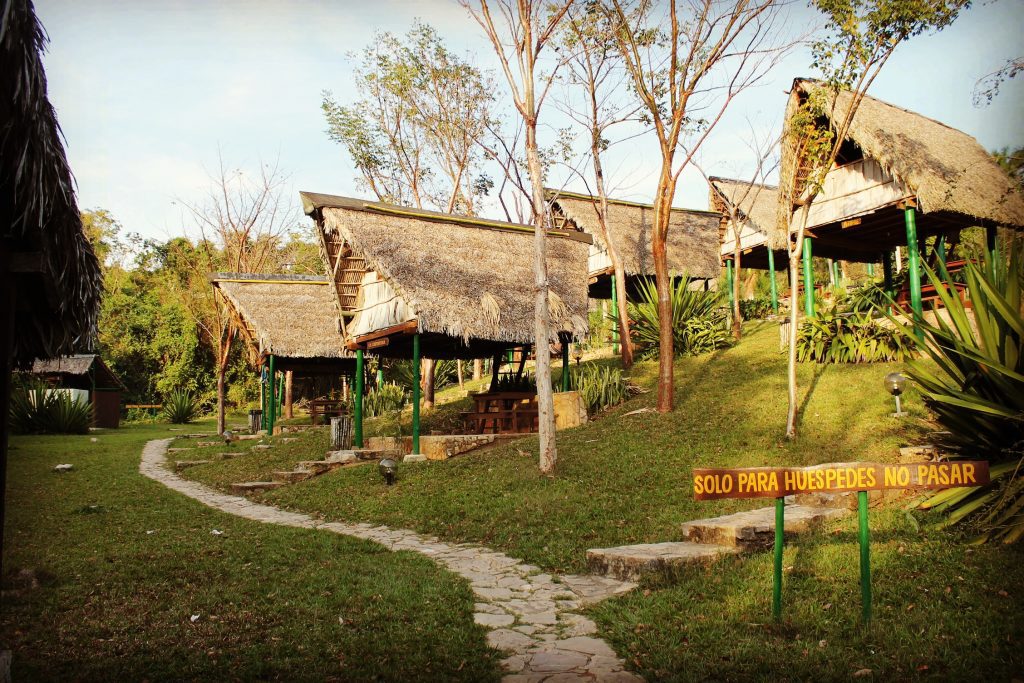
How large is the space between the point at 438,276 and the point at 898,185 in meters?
9.14

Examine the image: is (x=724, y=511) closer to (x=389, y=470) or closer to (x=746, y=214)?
(x=389, y=470)

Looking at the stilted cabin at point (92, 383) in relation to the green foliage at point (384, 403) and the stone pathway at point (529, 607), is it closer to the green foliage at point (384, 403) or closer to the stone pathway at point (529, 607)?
the green foliage at point (384, 403)

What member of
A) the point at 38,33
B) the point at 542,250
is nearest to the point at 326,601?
the point at 38,33

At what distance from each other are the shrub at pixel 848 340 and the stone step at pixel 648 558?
27.1ft

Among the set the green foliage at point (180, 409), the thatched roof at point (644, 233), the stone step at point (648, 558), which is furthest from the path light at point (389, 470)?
the green foliage at point (180, 409)

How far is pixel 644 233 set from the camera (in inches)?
890

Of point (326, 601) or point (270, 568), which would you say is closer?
point (326, 601)

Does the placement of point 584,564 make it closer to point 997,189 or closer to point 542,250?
point 542,250

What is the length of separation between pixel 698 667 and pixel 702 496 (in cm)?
90

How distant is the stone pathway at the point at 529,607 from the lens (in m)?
3.79

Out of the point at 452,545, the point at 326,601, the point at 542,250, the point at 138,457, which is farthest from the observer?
the point at 138,457

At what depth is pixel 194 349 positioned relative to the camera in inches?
1252

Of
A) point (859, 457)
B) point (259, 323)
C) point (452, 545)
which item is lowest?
point (452, 545)

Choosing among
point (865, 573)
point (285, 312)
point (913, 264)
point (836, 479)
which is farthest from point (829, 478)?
point (285, 312)
